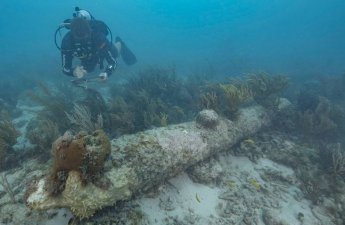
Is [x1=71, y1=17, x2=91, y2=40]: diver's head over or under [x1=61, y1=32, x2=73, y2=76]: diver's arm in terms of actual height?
over

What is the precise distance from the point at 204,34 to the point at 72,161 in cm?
5175

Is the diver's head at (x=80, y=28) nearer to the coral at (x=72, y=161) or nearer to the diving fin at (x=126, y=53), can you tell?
the coral at (x=72, y=161)

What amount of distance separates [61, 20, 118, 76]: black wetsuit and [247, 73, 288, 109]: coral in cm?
467

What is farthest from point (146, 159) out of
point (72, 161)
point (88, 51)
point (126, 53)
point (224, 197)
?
point (126, 53)

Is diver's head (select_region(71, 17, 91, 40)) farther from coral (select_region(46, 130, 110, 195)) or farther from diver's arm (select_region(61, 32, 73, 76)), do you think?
coral (select_region(46, 130, 110, 195))

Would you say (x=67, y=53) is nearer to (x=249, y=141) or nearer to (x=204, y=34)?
(x=249, y=141)

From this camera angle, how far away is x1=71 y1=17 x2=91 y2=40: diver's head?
7.97 meters

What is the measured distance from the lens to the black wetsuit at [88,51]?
833 cm

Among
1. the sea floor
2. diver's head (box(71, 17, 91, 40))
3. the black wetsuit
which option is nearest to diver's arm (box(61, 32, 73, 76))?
the black wetsuit

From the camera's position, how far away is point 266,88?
315 inches

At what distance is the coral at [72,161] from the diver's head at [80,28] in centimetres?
559

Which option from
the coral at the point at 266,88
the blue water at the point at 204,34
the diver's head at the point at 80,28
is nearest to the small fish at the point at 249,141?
the coral at the point at 266,88

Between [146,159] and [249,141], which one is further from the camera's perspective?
[249,141]

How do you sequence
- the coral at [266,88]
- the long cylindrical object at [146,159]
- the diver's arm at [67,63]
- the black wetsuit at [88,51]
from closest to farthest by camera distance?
the long cylindrical object at [146,159] < the coral at [266,88] < the black wetsuit at [88,51] < the diver's arm at [67,63]
